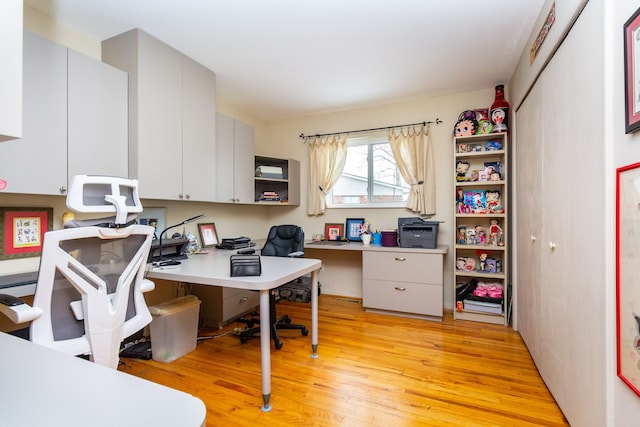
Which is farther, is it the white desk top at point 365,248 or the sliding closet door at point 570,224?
the white desk top at point 365,248

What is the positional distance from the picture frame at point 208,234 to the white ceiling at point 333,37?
1.58 m

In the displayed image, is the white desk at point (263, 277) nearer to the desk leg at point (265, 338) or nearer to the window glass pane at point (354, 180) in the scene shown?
the desk leg at point (265, 338)

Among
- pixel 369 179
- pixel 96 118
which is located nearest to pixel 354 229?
pixel 369 179

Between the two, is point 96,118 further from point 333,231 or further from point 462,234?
point 462,234

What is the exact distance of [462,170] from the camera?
336 cm

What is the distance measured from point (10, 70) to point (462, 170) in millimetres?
3556

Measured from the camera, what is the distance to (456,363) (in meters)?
2.27

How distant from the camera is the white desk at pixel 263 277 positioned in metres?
1.74

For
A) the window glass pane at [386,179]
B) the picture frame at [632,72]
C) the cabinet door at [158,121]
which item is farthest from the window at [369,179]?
the picture frame at [632,72]

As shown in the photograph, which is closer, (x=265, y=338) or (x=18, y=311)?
(x=18, y=311)

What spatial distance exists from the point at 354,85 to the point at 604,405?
3.11 metres

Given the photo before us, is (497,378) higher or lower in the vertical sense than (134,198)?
lower

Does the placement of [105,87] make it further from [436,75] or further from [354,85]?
[436,75]

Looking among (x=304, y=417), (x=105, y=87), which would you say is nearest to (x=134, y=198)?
(x=105, y=87)
